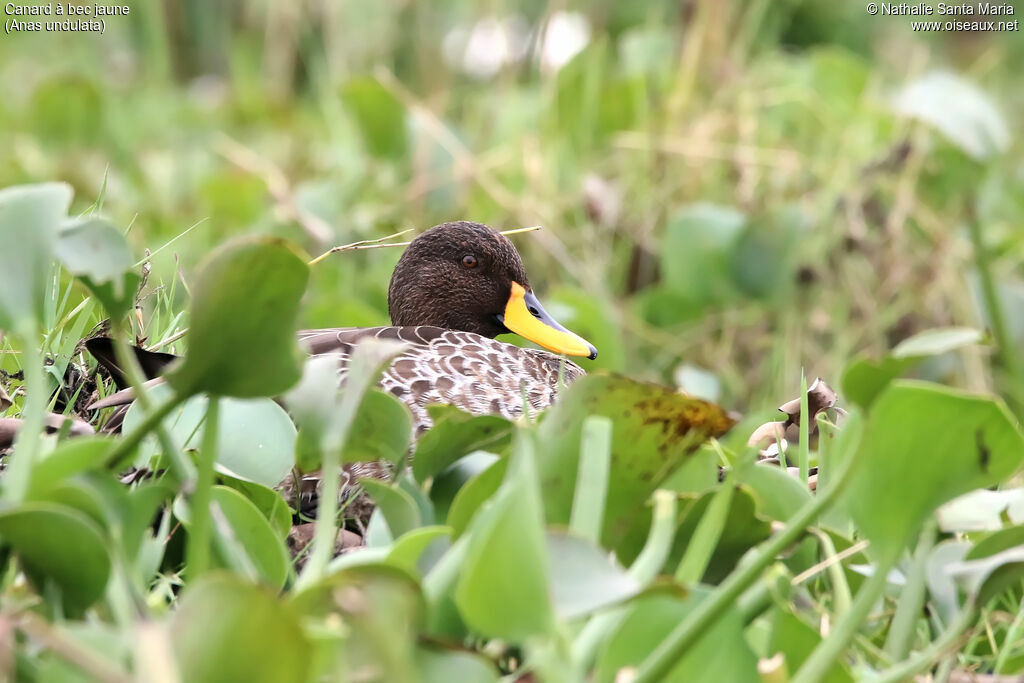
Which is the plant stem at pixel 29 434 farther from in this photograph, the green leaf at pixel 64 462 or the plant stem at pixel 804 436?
the plant stem at pixel 804 436

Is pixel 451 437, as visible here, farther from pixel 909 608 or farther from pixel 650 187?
pixel 650 187

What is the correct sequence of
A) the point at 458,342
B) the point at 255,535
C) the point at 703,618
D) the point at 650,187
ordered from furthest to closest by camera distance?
the point at 650,187 → the point at 458,342 → the point at 255,535 → the point at 703,618

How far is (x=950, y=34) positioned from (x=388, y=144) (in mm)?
4147

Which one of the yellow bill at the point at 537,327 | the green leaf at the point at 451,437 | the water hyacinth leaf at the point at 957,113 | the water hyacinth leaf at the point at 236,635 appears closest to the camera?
the water hyacinth leaf at the point at 236,635

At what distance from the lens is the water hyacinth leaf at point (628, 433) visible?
1210 mm

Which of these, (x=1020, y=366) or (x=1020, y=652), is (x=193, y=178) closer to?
(x=1020, y=366)

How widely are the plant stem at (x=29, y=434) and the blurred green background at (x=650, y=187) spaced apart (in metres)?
1.76

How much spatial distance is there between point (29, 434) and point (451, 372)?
0.89m

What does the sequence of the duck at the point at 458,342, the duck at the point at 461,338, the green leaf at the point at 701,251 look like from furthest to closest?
the green leaf at the point at 701,251
the duck at the point at 461,338
the duck at the point at 458,342

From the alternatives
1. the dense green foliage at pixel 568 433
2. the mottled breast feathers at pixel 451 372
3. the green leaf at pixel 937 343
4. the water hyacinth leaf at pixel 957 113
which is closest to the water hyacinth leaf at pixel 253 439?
the dense green foliage at pixel 568 433

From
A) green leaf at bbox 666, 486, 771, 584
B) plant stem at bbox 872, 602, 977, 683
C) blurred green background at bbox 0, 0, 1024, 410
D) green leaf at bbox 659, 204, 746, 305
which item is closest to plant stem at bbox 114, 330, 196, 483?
green leaf at bbox 666, 486, 771, 584

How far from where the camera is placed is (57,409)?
1808mm

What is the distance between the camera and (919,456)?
1109mm

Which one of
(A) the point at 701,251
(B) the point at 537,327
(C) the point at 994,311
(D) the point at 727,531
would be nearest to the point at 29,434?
(D) the point at 727,531
